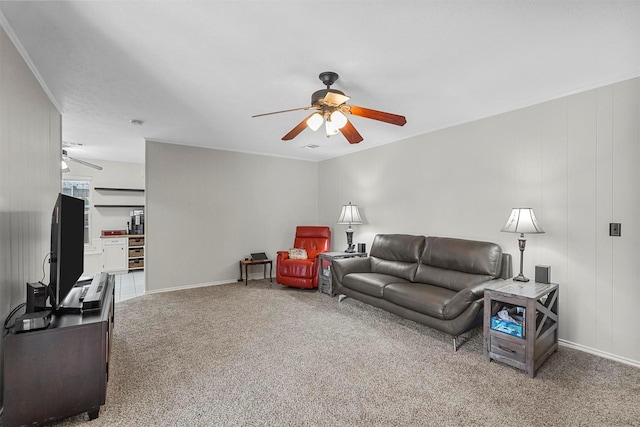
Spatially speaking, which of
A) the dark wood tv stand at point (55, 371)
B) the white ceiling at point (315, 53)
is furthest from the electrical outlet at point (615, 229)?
the dark wood tv stand at point (55, 371)

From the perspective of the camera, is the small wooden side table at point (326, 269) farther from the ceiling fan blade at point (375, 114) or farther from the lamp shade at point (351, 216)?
the ceiling fan blade at point (375, 114)

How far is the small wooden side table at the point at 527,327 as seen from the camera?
2344mm

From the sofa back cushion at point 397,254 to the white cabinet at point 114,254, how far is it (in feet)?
17.5

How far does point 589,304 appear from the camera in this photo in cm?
274

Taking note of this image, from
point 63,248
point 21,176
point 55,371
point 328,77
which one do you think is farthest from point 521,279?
point 21,176

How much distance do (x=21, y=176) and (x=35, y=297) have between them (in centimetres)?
94

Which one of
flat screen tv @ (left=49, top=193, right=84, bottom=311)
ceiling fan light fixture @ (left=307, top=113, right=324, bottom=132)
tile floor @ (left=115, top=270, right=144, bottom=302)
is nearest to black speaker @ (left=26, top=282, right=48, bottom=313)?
flat screen tv @ (left=49, top=193, right=84, bottom=311)

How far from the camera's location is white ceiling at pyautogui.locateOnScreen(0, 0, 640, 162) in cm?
176

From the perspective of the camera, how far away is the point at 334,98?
7.47 ft

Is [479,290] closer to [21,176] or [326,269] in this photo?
[326,269]

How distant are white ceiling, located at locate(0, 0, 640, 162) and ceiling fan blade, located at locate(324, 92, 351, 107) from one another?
0.95ft

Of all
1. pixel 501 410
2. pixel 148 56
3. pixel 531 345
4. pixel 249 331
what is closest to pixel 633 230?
pixel 531 345

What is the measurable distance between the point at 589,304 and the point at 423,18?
113 inches

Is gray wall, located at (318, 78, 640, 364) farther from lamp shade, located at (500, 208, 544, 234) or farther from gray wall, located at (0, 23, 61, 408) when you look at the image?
gray wall, located at (0, 23, 61, 408)
